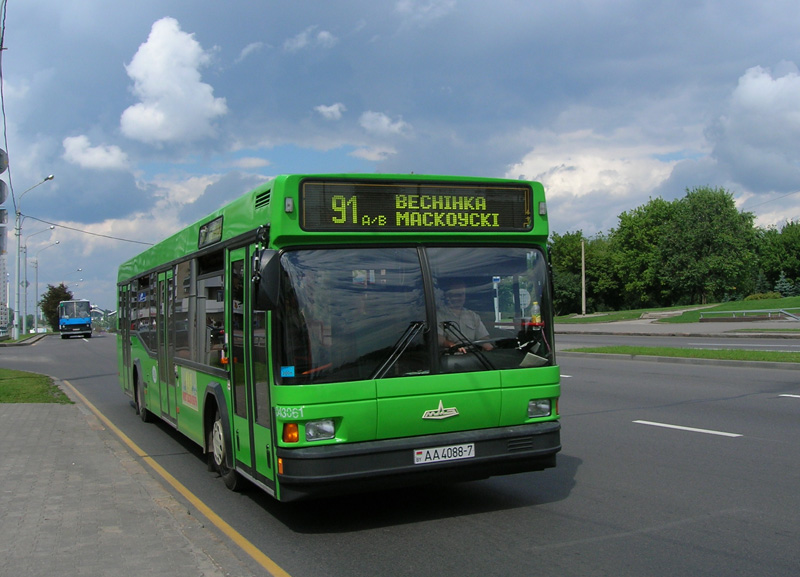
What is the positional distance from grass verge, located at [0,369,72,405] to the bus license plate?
10948 mm

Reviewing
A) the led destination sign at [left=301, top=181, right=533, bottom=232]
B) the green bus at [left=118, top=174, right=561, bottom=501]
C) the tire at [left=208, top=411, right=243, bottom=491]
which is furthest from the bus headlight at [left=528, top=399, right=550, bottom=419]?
the tire at [left=208, top=411, right=243, bottom=491]

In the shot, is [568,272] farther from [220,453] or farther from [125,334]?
[220,453]

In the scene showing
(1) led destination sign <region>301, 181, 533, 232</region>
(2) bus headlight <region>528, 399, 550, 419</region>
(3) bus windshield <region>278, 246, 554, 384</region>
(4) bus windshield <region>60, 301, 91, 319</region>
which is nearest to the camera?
(3) bus windshield <region>278, 246, 554, 384</region>

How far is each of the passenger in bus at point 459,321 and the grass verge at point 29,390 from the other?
11.0 metres

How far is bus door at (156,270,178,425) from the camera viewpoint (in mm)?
9648

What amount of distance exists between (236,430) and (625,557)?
11.2 ft

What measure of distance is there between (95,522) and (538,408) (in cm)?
357

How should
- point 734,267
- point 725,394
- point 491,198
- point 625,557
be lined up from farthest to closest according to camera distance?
point 734,267 → point 725,394 → point 491,198 → point 625,557

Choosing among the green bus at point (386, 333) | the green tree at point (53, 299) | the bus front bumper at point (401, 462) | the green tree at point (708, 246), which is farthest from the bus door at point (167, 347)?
the green tree at point (53, 299)

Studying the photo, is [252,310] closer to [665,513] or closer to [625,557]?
[625,557]

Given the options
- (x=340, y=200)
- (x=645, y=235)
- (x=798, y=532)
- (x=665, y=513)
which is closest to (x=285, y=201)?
(x=340, y=200)

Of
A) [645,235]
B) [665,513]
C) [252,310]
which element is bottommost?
[665,513]

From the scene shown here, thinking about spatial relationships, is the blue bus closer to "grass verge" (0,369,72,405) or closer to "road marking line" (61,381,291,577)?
"grass verge" (0,369,72,405)

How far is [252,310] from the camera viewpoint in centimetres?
614
